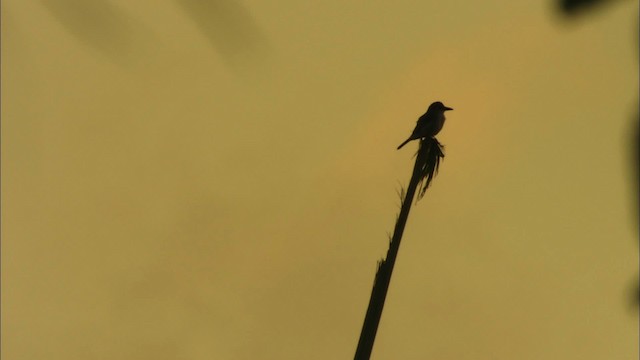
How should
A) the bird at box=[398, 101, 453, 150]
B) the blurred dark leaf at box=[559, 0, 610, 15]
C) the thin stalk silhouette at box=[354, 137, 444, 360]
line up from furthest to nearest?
the bird at box=[398, 101, 453, 150]
the thin stalk silhouette at box=[354, 137, 444, 360]
the blurred dark leaf at box=[559, 0, 610, 15]

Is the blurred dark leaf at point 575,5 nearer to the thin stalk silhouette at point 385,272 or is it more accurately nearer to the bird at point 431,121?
the thin stalk silhouette at point 385,272

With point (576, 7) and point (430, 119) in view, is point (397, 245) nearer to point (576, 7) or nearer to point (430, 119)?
point (576, 7)

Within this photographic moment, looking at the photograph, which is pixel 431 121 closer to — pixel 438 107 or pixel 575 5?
pixel 438 107

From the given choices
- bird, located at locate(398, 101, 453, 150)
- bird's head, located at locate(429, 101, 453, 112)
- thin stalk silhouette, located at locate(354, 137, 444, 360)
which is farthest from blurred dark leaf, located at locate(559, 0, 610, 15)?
bird's head, located at locate(429, 101, 453, 112)

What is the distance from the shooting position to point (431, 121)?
784cm

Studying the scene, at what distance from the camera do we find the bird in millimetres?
7589

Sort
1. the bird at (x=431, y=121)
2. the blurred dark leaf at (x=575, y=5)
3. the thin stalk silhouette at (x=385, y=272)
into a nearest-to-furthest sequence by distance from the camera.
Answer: the blurred dark leaf at (x=575, y=5)
the thin stalk silhouette at (x=385, y=272)
the bird at (x=431, y=121)

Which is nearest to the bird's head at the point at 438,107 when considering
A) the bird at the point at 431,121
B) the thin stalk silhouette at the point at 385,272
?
the bird at the point at 431,121

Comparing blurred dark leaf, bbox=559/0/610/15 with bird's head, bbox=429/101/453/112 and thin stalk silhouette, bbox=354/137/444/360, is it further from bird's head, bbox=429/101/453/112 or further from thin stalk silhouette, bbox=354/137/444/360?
bird's head, bbox=429/101/453/112

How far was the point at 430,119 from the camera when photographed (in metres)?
7.88

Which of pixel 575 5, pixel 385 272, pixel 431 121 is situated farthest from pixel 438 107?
pixel 575 5

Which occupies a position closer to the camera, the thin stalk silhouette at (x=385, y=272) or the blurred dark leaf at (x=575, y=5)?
the blurred dark leaf at (x=575, y=5)

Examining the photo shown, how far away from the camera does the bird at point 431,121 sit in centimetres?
759

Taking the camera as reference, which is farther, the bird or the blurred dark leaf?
the bird
